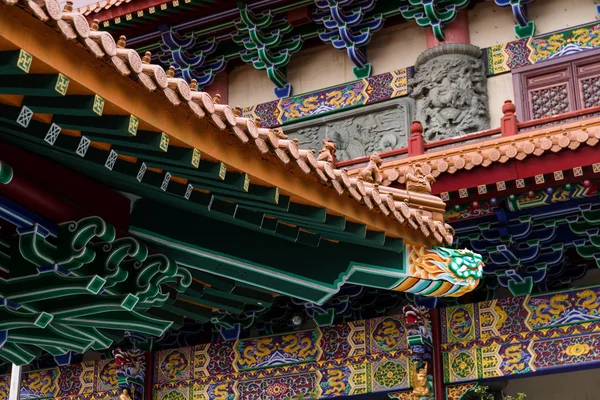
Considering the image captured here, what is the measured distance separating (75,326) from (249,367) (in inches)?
127

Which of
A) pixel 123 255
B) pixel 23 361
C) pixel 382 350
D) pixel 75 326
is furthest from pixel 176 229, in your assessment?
pixel 382 350

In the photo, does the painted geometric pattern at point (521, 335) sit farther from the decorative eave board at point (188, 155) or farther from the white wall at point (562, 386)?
the white wall at point (562, 386)

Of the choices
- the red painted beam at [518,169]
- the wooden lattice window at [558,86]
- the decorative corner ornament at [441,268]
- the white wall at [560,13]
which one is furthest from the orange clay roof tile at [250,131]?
the white wall at [560,13]

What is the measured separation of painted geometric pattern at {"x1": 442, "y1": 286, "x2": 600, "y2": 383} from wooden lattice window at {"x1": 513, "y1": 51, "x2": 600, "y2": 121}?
197 centimetres

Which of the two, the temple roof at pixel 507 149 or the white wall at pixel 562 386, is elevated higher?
the temple roof at pixel 507 149

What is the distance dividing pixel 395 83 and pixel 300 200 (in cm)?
463

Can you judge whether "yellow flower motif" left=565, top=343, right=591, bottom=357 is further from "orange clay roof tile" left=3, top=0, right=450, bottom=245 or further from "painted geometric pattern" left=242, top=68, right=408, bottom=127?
"painted geometric pattern" left=242, top=68, right=408, bottom=127

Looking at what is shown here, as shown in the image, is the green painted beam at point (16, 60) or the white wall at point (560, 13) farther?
the white wall at point (560, 13)

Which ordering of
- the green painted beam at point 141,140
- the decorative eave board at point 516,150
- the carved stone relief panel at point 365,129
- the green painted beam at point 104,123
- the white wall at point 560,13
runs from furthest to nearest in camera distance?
1. the carved stone relief panel at point 365,129
2. the white wall at point 560,13
3. the decorative eave board at point 516,150
4. the green painted beam at point 141,140
5. the green painted beam at point 104,123

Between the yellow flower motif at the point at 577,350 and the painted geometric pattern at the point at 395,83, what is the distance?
2.46 m

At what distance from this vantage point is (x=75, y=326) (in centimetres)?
737

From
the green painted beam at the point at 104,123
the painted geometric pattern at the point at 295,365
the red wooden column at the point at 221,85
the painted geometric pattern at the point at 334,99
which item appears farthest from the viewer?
the red wooden column at the point at 221,85

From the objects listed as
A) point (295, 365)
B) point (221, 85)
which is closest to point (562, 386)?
point (295, 365)

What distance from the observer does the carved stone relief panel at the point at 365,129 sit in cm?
1111
